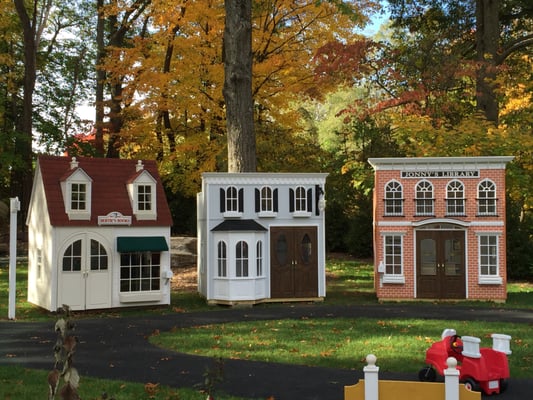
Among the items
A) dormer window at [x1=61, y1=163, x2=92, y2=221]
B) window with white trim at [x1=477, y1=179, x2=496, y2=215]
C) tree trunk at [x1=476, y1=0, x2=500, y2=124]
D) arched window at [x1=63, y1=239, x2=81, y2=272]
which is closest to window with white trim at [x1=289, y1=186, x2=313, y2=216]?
window with white trim at [x1=477, y1=179, x2=496, y2=215]

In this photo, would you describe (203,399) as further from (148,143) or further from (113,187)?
(148,143)

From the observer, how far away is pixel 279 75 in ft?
86.6

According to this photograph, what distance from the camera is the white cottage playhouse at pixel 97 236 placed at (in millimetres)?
15938

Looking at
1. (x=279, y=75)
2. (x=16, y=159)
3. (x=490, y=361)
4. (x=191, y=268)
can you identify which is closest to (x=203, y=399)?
(x=490, y=361)

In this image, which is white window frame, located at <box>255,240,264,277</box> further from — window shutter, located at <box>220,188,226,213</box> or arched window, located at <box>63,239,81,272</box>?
arched window, located at <box>63,239,81,272</box>

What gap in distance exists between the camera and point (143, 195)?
17.2 meters

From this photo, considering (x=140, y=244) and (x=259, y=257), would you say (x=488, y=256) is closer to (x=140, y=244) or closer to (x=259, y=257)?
(x=259, y=257)

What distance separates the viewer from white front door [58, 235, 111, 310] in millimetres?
15875

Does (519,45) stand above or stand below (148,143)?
above

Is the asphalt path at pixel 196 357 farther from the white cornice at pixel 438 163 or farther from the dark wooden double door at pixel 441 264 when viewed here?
the white cornice at pixel 438 163

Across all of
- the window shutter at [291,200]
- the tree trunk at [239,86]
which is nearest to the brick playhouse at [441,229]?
the window shutter at [291,200]

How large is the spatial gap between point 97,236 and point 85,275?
108 centimetres

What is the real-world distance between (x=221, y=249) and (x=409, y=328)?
6310 mm

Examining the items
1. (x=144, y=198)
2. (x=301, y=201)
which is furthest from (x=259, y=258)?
(x=144, y=198)
